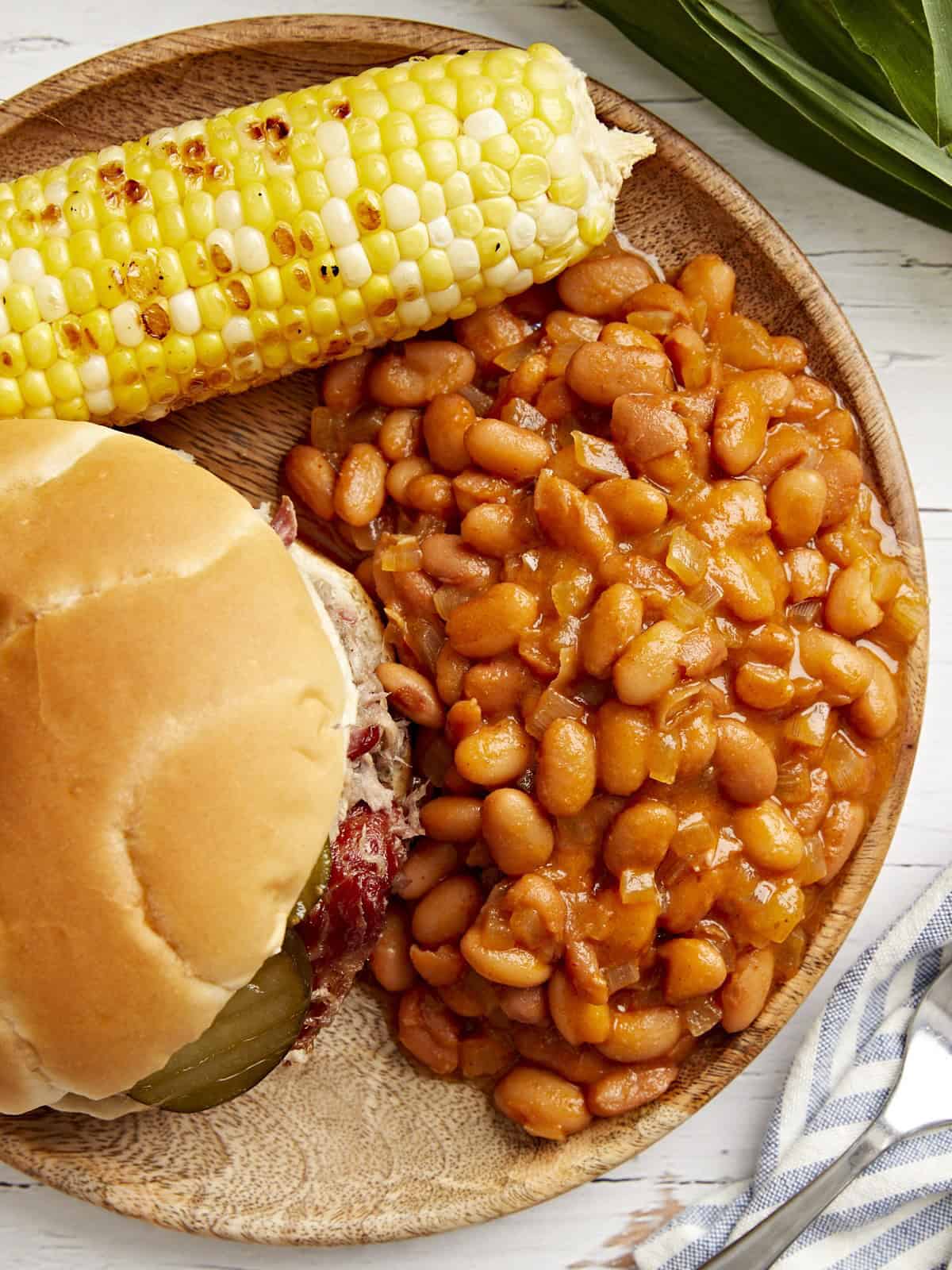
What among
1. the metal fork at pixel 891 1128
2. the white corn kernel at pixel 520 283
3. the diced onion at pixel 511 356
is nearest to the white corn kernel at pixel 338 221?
the white corn kernel at pixel 520 283

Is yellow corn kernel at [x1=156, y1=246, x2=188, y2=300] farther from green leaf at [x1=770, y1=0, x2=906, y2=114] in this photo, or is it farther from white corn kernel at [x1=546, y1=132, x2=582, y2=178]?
green leaf at [x1=770, y1=0, x2=906, y2=114]

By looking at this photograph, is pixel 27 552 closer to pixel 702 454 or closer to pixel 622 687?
pixel 622 687

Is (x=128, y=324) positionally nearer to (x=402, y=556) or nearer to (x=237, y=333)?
(x=237, y=333)

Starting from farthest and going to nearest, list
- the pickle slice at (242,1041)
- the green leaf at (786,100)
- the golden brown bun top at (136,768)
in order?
the green leaf at (786,100)
the pickle slice at (242,1041)
the golden brown bun top at (136,768)

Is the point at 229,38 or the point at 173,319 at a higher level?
the point at 229,38

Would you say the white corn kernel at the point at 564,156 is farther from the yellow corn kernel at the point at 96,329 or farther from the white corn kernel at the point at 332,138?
the yellow corn kernel at the point at 96,329

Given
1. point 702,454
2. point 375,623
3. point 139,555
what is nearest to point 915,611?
point 702,454
